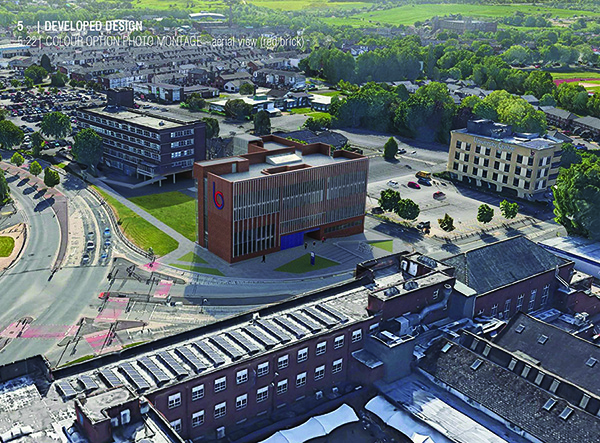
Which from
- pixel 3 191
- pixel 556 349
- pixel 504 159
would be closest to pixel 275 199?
pixel 556 349

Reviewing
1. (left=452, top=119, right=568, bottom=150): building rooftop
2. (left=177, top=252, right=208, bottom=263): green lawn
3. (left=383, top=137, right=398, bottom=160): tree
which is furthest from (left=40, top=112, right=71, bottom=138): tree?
(left=452, top=119, right=568, bottom=150): building rooftop

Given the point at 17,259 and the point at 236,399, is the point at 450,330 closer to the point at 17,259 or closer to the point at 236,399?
the point at 236,399

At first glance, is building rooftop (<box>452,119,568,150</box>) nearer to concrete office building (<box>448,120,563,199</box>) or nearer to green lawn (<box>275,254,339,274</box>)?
concrete office building (<box>448,120,563,199</box>)

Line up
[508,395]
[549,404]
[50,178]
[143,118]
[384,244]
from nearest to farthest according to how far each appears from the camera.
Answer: [549,404] → [508,395] → [384,244] → [50,178] → [143,118]

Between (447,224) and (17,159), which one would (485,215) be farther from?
(17,159)

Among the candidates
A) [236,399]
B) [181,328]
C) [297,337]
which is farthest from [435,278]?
[181,328]

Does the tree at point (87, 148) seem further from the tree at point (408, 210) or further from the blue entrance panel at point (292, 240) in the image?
the tree at point (408, 210)
